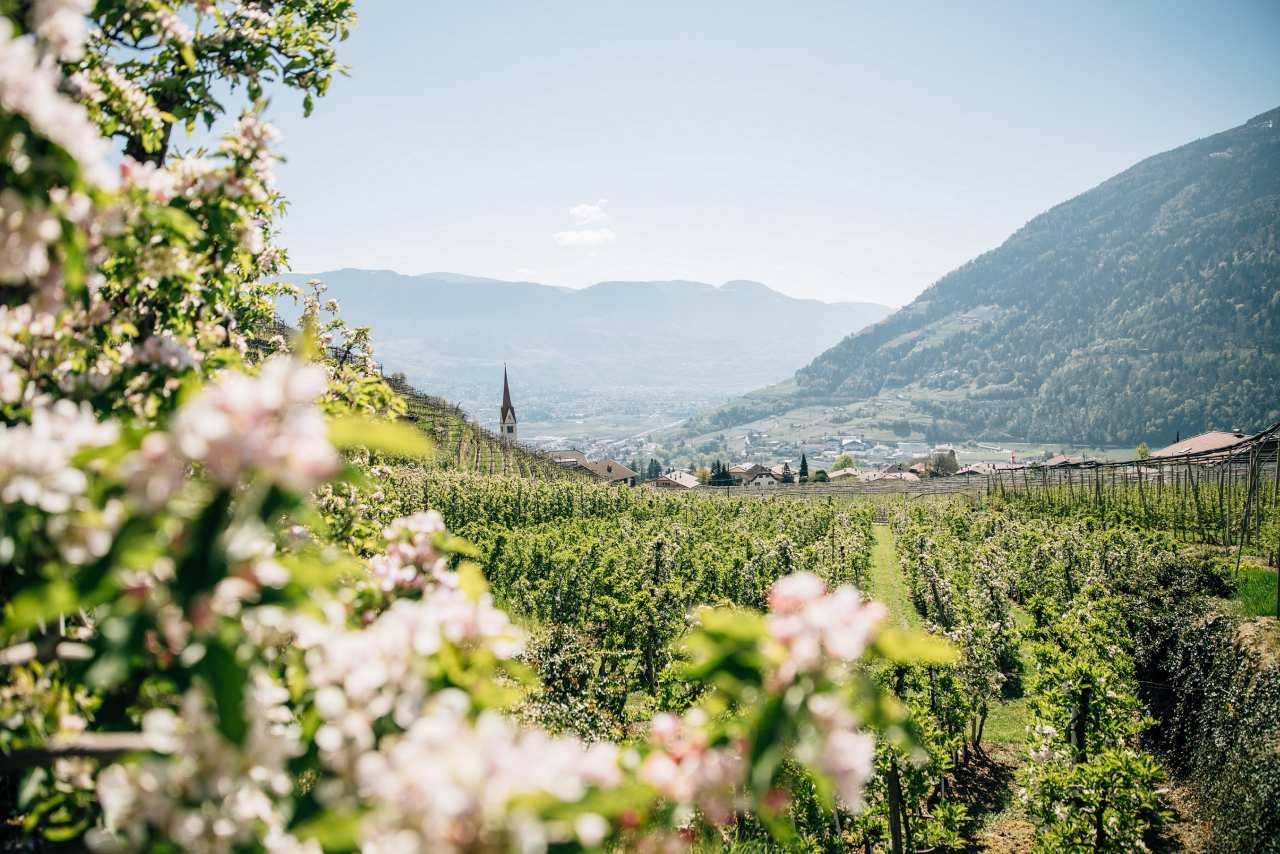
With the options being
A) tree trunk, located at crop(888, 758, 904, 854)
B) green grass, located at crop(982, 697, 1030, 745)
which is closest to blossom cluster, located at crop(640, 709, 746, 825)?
tree trunk, located at crop(888, 758, 904, 854)

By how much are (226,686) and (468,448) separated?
57.3m

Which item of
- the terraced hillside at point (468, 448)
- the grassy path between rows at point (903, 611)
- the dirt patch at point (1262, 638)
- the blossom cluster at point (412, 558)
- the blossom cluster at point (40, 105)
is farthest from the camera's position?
the terraced hillside at point (468, 448)

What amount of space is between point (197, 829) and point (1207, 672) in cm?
1597

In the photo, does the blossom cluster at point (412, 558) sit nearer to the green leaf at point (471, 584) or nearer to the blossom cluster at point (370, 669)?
the green leaf at point (471, 584)

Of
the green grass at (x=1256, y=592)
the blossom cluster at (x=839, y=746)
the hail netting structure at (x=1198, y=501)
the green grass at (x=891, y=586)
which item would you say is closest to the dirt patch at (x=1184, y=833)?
the green grass at (x=1256, y=592)

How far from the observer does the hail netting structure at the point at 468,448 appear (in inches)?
2012

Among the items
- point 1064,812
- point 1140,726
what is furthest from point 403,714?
point 1140,726

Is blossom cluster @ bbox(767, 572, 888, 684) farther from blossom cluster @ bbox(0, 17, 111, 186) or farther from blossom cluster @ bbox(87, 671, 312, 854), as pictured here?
blossom cluster @ bbox(0, 17, 111, 186)

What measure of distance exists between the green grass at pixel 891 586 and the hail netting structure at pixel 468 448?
26873 millimetres

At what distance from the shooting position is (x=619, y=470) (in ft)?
345

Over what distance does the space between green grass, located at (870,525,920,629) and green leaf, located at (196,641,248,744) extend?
18101 mm

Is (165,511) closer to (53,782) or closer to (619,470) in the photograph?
(53,782)

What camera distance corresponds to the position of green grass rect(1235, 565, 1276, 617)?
45.4 ft

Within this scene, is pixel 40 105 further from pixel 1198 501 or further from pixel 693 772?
pixel 1198 501
